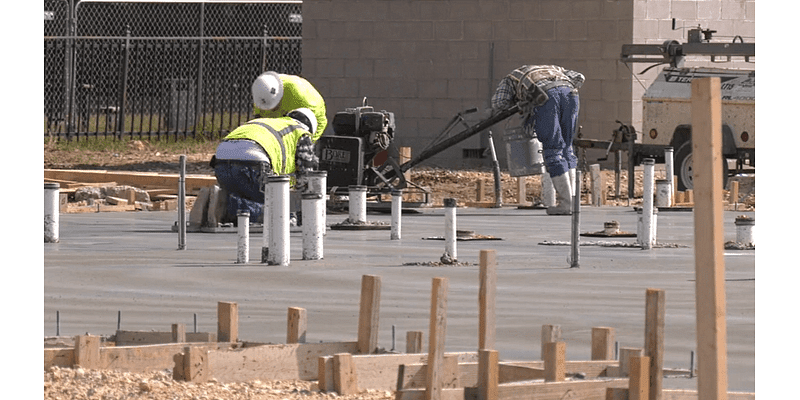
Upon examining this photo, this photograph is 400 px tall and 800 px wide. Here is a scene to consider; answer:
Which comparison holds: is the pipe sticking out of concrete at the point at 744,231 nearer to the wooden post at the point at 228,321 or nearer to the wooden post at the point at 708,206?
the wooden post at the point at 228,321

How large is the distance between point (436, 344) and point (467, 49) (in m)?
19.3

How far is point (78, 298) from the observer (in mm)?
11695

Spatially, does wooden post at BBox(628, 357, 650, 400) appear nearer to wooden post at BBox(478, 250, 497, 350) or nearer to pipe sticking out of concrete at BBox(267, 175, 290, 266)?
wooden post at BBox(478, 250, 497, 350)

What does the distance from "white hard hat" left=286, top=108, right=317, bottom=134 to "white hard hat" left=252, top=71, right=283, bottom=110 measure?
1.58 feet

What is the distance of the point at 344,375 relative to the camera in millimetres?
7832

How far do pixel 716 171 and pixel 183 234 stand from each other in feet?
31.0

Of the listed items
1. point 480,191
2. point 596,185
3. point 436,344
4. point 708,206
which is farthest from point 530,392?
point 480,191

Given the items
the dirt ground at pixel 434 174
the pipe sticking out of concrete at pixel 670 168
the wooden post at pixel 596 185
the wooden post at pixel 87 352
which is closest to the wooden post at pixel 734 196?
the dirt ground at pixel 434 174

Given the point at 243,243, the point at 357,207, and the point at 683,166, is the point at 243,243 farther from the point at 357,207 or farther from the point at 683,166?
the point at 683,166

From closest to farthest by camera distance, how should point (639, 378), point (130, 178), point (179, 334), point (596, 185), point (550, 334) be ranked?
point (639, 378), point (550, 334), point (179, 334), point (596, 185), point (130, 178)

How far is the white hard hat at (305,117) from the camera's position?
1773 centimetres

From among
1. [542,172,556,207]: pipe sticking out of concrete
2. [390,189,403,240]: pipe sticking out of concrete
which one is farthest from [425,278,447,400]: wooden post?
[542,172,556,207]: pipe sticking out of concrete

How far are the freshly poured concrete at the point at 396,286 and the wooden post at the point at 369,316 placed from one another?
74 cm
